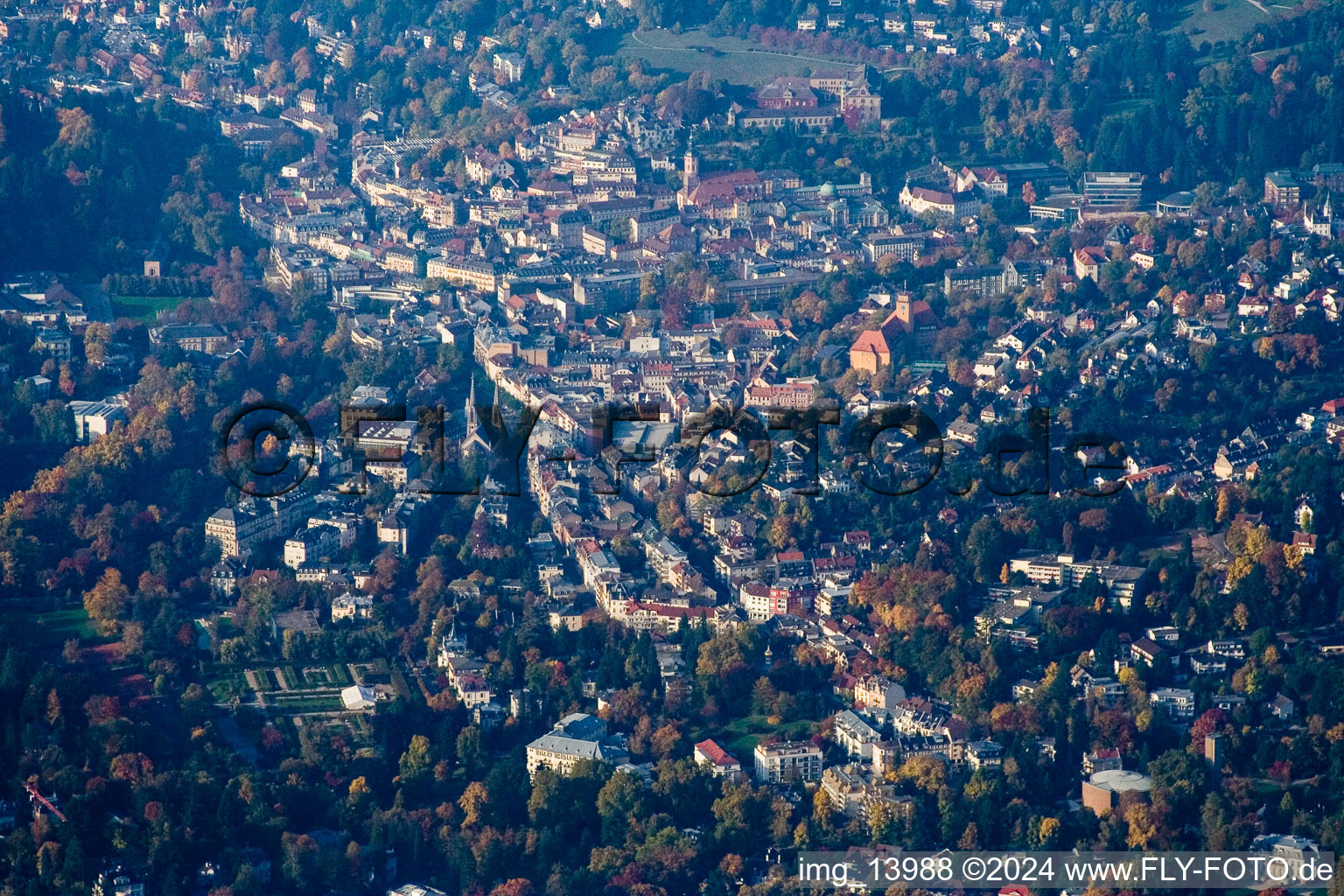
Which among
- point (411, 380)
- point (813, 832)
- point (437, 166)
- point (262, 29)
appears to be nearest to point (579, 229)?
point (437, 166)

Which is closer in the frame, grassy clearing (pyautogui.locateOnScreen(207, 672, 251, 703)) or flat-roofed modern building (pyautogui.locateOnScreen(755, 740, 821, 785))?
flat-roofed modern building (pyautogui.locateOnScreen(755, 740, 821, 785))

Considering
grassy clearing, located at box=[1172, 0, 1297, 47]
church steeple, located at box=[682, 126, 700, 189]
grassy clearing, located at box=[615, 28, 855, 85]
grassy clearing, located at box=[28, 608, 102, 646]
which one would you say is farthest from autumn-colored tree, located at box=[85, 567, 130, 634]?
grassy clearing, located at box=[1172, 0, 1297, 47]

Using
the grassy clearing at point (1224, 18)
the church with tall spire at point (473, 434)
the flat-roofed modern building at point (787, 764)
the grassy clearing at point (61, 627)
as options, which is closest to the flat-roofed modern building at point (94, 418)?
the church with tall spire at point (473, 434)

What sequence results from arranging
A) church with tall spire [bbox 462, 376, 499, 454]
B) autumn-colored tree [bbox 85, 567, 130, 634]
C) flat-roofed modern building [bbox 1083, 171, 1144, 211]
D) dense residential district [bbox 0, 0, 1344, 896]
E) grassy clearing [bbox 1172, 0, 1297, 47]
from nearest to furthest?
dense residential district [bbox 0, 0, 1344, 896] < autumn-colored tree [bbox 85, 567, 130, 634] < church with tall spire [bbox 462, 376, 499, 454] < flat-roofed modern building [bbox 1083, 171, 1144, 211] < grassy clearing [bbox 1172, 0, 1297, 47]

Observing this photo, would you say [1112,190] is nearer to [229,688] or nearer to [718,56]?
[718,56]

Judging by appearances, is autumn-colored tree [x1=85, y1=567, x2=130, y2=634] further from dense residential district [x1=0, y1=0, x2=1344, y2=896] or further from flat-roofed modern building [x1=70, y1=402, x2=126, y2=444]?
flat-roofed modern building [x1=70, y1=402, x2=126, y2=444]

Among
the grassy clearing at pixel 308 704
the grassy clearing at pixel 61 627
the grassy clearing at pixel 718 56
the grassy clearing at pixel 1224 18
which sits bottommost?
the grassy clearing at pixel 308 704

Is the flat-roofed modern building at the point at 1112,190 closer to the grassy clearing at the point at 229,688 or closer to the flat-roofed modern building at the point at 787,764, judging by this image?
the flat-roofed modern building at the point at 787,764

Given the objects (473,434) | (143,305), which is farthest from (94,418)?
(143,305)

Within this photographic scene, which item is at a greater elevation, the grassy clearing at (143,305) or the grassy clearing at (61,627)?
the grassy clearing at (143,305)
